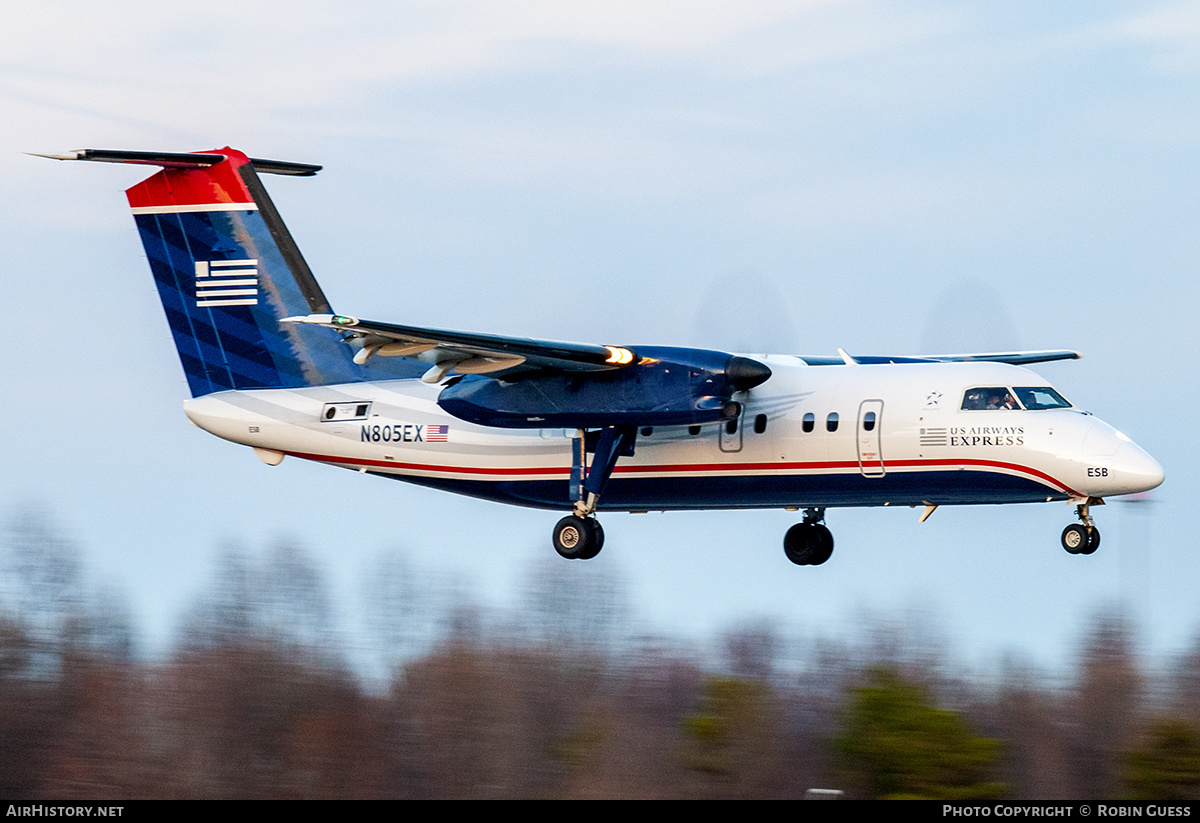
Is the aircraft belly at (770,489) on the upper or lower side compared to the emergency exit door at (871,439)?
lower

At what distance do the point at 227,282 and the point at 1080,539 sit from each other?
13385 mm

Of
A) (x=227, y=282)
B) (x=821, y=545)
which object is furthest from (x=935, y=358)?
(x=227, y=282)

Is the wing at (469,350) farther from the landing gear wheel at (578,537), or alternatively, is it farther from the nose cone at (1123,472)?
the nose cone at (1123,472)

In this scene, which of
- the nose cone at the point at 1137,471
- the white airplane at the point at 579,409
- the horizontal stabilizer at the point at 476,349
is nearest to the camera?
the nose cone at the point at 1137,471

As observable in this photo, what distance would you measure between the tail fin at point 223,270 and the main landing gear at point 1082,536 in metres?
11.5

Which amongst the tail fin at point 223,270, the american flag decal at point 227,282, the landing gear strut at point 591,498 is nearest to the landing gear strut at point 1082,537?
the landing gear strut at point 591,498

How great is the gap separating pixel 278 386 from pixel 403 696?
8640 millimetres

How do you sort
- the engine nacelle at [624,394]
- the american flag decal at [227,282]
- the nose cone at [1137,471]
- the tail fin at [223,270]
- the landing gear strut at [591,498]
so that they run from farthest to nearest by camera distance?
the american flag decal at [227,282], the tail fin at [223,270], the landing gear strut at [591,498], the engine nacelle at [624,394], the nose cone at [1137,471]

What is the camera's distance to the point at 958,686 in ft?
102

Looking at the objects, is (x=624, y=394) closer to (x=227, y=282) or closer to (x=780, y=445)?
(x=780, y=445)

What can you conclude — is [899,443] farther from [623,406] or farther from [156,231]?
[156,231]

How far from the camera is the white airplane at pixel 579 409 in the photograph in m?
20.2

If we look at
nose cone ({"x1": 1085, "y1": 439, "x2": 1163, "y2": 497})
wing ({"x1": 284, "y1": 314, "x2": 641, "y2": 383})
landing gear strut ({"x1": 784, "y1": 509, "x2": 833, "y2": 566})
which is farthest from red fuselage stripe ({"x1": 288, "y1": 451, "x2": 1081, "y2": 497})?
landing gear strut ({"x1": 784, "y1": 509, "x2": 833, "y2": 566})
